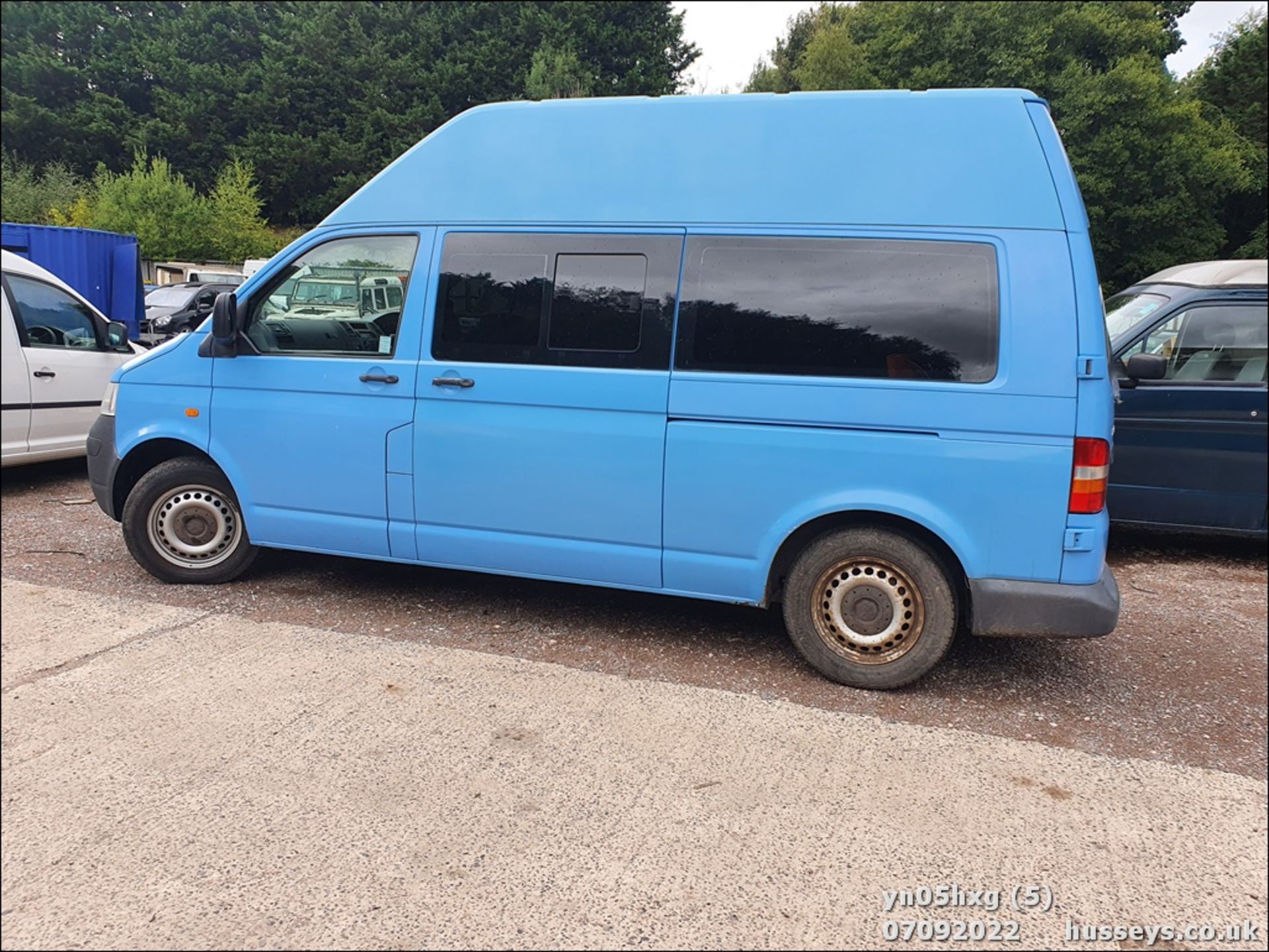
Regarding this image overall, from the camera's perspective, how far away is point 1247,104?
26.6 meters

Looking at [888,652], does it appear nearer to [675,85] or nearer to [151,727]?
[151,727]

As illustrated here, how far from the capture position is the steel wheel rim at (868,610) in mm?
3805

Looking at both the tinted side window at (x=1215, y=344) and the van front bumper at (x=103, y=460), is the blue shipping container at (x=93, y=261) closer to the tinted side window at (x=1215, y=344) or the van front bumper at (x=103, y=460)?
the van front bumper at (x=103, y=460)

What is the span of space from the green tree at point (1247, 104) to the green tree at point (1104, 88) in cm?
62

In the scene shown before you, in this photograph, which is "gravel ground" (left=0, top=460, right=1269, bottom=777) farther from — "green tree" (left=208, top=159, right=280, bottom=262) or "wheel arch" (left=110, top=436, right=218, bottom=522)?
"green tree" (left=208, top=159, right=280, bottom=262)

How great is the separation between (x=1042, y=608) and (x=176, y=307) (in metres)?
17.2

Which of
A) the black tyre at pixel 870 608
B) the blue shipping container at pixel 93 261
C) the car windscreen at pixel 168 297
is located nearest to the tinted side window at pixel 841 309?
the black tyre at pixel 870 608

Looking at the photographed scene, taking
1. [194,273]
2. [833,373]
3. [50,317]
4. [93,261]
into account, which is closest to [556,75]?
[194,273]

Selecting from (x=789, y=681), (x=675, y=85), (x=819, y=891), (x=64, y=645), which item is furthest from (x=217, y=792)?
(x=675, y=85)

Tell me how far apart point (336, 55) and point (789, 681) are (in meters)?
43.6

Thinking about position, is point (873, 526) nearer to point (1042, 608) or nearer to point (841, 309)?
point (1042, 608)

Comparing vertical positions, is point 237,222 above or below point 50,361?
above

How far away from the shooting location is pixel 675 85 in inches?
1588

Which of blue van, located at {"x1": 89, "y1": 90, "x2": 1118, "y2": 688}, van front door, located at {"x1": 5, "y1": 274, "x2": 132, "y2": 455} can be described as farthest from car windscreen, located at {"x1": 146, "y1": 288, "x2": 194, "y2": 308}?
blue van, located at {"x1": 89, "y1": 90, "x2": 1118, "y2": 688}
